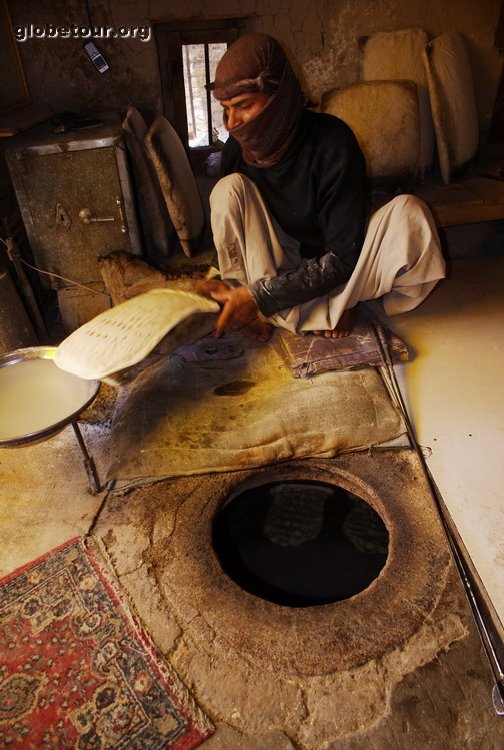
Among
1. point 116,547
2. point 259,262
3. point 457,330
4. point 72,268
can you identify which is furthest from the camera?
point 72,268

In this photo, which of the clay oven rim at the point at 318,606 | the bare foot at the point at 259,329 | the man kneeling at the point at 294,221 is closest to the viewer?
the clay oven rim at the point at 318,606

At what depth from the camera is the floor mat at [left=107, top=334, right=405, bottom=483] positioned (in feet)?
7.72

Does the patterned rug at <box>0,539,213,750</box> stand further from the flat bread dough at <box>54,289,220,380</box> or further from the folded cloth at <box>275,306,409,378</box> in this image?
the folded cloth at <box>275,306,409,378</box>

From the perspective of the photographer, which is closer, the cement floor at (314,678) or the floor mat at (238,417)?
the cement floor at (314,678)

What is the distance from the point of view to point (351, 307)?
2.90m

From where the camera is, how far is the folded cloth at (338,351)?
278 centimetres

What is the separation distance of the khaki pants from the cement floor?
120 cm

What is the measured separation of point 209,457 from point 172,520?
1.13 feet

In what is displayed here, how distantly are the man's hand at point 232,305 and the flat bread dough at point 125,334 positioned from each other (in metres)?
0.07

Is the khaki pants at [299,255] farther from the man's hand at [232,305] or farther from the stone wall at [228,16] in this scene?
the stone wall at [228,16]

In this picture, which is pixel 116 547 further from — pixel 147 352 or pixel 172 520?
pixel 147 352

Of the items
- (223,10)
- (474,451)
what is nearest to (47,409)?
(474,451)

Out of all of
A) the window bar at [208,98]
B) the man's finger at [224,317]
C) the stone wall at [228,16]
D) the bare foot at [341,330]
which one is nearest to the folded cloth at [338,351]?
the bare foot at [341,330]

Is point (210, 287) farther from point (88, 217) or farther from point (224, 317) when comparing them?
point (88, 217)
